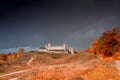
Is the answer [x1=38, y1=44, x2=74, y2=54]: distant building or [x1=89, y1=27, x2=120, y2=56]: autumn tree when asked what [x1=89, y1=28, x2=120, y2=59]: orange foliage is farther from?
[x1=38, y1=44, x2=74, y2=54]: distant building

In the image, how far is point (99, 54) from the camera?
76.2 meters

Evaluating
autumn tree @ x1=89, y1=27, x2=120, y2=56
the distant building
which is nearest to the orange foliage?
autumn tree @ x1=89, y1=27, x2=120, y2=56

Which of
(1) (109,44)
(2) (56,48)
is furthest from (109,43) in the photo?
(2) (56,48)

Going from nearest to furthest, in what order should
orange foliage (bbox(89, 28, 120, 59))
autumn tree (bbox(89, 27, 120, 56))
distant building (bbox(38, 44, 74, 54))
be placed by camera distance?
orange foliage (bbox(89, 28, 120, 59))
autumn tree (bbox(89, 27, 120, 56))
distant building (bbox(38, 44, 74, 54))

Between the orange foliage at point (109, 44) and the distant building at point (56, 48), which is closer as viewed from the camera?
the orange foliage at point (109, 44)

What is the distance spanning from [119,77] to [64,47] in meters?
78.2

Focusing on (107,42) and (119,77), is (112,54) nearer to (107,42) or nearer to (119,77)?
(107,42)

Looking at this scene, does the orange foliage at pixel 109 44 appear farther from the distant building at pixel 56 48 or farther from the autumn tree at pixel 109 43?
the distant building at pixel 56 48

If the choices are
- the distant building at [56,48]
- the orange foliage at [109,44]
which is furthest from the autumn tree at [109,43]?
the distant building at [56,48]

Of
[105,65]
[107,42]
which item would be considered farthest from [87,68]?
[107,42]

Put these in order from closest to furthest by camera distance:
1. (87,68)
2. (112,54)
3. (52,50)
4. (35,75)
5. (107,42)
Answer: (35,75) < (87,68) < (112,54) < (107,42) < (52,50)

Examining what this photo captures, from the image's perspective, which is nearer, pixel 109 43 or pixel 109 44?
pixel 109 44

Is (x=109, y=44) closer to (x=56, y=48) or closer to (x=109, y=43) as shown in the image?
(x=109, y=43)

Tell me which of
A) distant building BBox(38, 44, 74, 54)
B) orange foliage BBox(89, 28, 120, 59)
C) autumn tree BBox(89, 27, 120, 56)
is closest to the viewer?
orange foliage BBox(89, 28, 120, 59)
